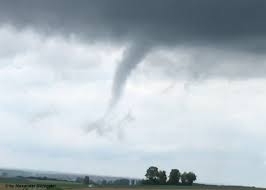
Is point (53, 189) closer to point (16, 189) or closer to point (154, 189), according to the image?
point (16, 189)

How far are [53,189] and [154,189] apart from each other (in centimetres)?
4256

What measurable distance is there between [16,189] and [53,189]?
14508mm

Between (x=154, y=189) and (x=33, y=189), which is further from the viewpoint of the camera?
(x=154, y=189)

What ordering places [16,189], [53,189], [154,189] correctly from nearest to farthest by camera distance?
[16,189], [53,189], [154,189]

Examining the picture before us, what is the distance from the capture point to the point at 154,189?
7835 inches

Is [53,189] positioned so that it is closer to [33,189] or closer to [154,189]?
[33,189]

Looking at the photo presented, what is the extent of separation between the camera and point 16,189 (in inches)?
6275

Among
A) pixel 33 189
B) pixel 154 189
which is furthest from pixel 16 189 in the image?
pixel 154 189

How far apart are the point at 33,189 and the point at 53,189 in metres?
10.7

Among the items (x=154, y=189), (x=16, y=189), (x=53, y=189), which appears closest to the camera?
(x=16, y=189)

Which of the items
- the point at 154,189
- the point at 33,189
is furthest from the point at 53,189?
the point at 154,189

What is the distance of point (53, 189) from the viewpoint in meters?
171

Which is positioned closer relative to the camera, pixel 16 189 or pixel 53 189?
pixel 16 189

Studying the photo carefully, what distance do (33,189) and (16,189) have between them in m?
4.81
